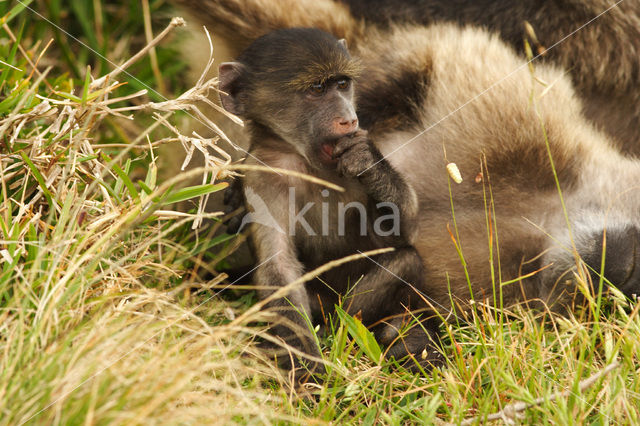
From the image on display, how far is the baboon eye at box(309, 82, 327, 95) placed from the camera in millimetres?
2262

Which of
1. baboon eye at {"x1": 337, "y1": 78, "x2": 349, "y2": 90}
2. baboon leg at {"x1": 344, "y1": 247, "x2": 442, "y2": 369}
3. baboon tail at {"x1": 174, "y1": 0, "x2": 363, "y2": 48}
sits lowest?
baboon leg at {"x1": 344, "y1": 247, "x2": 442, "y2": 369}

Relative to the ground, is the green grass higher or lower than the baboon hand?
lower

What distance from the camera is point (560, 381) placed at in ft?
6.54

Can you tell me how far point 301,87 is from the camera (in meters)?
2.26

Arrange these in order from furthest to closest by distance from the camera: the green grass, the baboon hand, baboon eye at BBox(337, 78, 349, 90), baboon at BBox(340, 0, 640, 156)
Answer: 1. baboon at BBox(340, 0, 640, 156)
2. baboon eye at BBox(337, 78, 349, 90)
3. the baboon hand
4. the green grass

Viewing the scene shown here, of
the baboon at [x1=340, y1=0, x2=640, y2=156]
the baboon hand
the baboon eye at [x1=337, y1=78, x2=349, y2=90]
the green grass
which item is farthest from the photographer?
the baboon at [x1=340, y1=0, x2=640, y2=156]

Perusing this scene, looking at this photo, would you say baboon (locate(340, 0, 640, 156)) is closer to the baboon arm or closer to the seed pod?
the seed pod

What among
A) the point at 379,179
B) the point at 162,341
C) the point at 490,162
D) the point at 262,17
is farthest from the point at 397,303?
the point at 262,17

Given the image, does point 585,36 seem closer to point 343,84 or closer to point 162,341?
point 343,84

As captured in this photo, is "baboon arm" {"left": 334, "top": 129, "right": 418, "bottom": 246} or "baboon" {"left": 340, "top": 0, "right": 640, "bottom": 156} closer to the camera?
"baboon arm" {"left": 334, "top": 129, "right": 418, "bottom": 246}

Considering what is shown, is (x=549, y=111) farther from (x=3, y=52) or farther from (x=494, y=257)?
(x=3, y=52)

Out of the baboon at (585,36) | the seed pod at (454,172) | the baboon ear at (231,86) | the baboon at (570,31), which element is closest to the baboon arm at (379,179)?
the seed pod at (454,172)

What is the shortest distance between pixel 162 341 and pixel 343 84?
0.93 metres

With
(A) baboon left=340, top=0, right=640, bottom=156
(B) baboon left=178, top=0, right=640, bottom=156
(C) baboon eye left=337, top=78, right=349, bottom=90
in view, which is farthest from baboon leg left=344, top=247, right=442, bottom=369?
(A) baboon left=340, top=0, right=640, bottom=156
